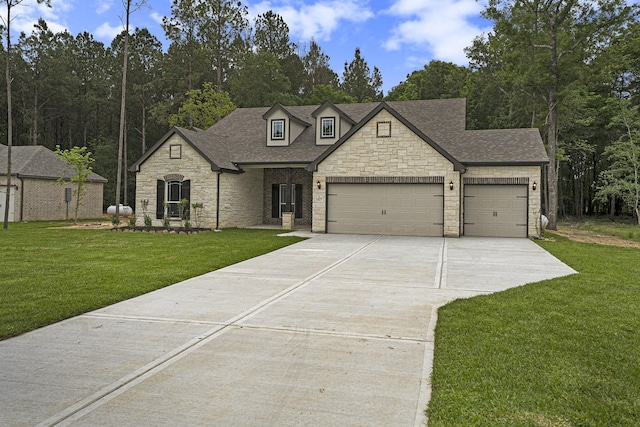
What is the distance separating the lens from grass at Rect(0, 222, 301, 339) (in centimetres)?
620

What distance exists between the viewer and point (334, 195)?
18750mm

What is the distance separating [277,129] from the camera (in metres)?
22.6

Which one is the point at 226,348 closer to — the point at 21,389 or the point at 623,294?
the point at 21,389

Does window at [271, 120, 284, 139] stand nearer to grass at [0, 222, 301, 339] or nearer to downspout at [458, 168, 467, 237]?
grass at [0, 222, 301, 339]

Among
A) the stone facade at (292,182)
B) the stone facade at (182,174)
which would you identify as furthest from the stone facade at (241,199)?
the stone facade at (182,174)

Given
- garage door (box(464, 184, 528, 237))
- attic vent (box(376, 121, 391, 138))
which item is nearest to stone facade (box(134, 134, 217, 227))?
attic vent (box(376, 121, 391, 138))

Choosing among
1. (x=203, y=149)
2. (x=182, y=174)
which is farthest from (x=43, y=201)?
(x=203, y=149)

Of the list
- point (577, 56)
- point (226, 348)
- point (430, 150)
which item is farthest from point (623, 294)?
point (577, 56)

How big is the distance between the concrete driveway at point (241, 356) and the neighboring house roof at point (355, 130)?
10578mm

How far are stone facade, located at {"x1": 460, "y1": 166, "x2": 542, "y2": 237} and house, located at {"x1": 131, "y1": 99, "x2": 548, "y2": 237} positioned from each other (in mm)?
38

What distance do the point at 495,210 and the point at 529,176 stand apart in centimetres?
182

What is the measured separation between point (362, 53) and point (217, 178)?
3492 centimetres

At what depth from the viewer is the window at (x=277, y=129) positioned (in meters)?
22.5

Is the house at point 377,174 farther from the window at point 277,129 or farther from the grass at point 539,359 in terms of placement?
the grass at point 539,359
